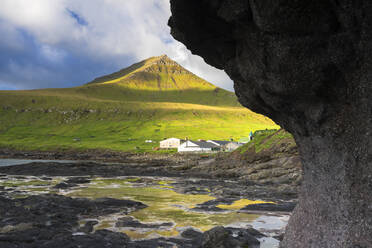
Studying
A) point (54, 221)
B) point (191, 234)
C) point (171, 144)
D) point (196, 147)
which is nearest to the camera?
point (191, 234)

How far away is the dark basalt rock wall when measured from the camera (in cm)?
596

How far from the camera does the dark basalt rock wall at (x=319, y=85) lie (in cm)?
596

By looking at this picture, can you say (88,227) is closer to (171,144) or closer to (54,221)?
(54,221)

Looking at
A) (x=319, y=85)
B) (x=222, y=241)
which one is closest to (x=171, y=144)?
(x=222, y=241)

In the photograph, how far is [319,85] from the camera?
6.50m

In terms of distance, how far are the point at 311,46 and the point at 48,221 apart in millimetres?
13440

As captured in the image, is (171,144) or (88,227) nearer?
(88,227)

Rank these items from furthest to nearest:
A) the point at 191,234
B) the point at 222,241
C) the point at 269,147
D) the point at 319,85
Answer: the point at 269,147, the point at 191,234, the point at 222,241, the point at 319,85

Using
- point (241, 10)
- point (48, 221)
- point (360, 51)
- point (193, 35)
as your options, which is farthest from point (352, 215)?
point (48, 221)

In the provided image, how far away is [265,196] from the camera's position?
24203mm

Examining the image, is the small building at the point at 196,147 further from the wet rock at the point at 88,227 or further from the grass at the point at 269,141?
the wet rock at the point at 88,227

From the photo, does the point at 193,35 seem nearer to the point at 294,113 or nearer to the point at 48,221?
the point at 294,113

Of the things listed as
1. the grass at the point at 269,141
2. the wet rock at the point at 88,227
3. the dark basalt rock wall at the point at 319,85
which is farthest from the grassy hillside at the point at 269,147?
the dark basalt rock wall at the point at 319,85

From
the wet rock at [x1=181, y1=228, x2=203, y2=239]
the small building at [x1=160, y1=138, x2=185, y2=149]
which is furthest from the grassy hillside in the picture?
the small building at [x1=160, y1=138, x2=185, y2=149]
